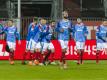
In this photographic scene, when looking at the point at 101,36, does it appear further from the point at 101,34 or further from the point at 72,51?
the point at 72,51

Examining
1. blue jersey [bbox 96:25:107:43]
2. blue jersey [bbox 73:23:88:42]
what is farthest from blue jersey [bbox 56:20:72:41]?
blue jersey [bbox 96:25:107:43]

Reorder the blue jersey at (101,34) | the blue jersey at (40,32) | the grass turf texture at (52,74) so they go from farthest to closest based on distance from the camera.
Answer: the blue jersey at (101,34) → the blue jersey at (40,32) → the grass turf texture at (52,74)

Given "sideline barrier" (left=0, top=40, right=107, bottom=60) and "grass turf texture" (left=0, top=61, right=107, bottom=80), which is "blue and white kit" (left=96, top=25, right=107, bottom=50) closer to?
"sideline barrier" (left=0, top=40, right=107, bottom=60)

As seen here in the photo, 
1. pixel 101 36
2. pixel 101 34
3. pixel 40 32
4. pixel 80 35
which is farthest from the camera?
pixel 80 35

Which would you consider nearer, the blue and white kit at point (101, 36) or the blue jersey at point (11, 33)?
the blue jersey at point (11, 33)

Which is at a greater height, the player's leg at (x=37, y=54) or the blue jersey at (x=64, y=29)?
the blue jersey at (x=64, y=29)

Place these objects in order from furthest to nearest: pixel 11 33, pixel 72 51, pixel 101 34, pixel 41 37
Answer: pixel 72 51 < pixel 101 34 < pixel 11 33 < pixel 41 37

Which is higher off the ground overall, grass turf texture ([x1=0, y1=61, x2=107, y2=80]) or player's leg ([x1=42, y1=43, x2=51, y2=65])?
player's leg ([x1=42, y1=43, x2=51, y2=65])

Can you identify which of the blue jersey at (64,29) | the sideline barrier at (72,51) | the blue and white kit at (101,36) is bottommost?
the sideline barrier at (72,51)

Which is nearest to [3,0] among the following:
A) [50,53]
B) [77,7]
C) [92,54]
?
[77,7]

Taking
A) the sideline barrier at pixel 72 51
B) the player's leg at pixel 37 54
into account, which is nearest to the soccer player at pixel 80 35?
the player's leg at pixel 37 54

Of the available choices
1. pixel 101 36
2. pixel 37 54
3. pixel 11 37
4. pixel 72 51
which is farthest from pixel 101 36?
pixel 11 37

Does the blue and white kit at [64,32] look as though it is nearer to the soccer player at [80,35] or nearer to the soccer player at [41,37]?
the soccer player at [41,37]

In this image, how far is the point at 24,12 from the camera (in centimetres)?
3991
